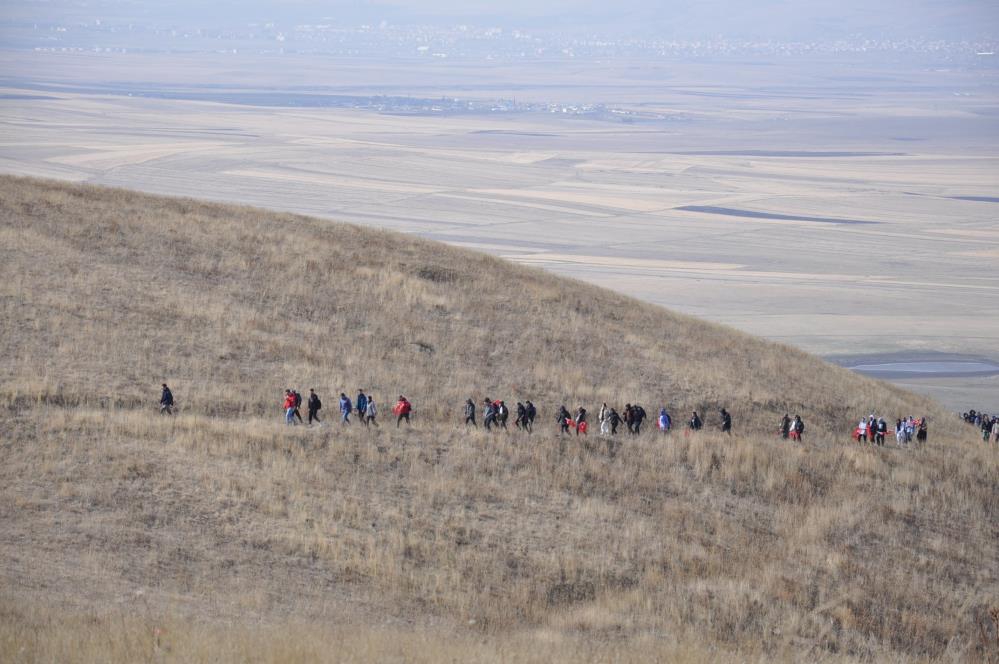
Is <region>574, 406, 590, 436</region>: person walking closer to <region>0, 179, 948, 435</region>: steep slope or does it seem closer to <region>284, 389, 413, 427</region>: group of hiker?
<region>0, 179, 948, 435</region>: steep slope

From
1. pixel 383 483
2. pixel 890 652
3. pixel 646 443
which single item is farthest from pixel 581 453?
pixel 890 652

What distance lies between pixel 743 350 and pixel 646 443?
1320 centimetres

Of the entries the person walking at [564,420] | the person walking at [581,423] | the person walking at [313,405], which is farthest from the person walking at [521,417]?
the person walking at [313,405]

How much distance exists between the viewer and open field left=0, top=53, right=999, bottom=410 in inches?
2680

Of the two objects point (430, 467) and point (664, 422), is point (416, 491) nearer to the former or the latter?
point (430, 467)

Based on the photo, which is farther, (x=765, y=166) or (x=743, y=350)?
(x=765, y=166)

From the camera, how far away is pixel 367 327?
33094 mm

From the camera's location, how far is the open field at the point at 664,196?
6806cm

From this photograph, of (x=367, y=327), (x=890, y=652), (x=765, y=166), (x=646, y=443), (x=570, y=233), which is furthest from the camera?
(x=765, y=166)

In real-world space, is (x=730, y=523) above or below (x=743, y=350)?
below

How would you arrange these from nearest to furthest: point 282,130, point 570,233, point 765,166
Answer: point 570,233 → point 765,166 → point 282,130

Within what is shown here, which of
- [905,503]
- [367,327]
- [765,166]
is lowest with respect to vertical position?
[905,503]

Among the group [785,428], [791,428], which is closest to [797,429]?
[791,428]

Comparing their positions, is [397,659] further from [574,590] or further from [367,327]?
[367,327]
